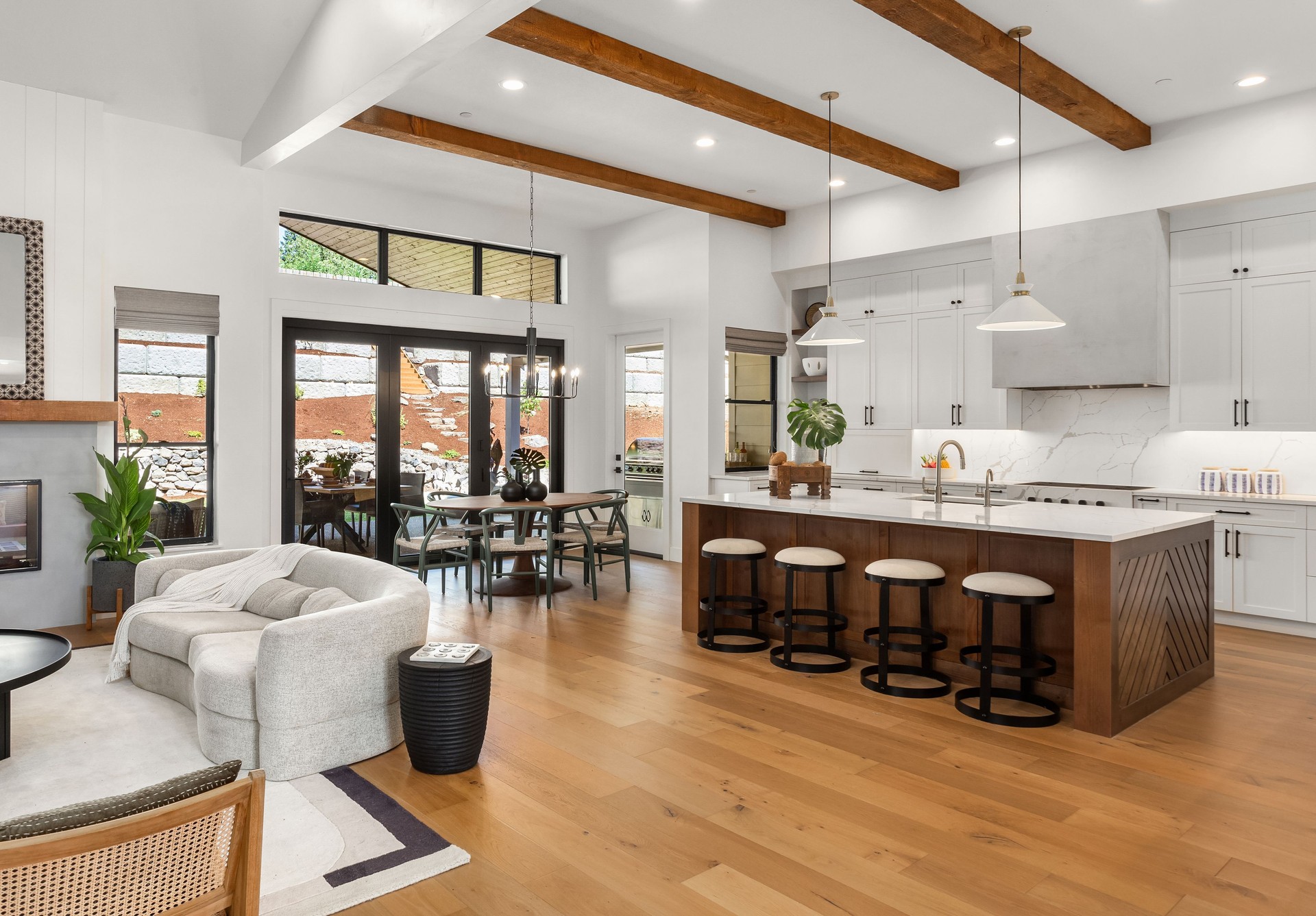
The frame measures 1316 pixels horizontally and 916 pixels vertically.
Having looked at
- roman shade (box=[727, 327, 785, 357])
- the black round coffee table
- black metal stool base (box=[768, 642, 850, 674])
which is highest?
roman shade (box=[727, 327, 785, 357])

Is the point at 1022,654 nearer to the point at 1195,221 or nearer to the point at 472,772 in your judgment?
the point at 472,772

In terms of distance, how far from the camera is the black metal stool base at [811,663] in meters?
4.52

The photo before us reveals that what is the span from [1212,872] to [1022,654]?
1.55 meters

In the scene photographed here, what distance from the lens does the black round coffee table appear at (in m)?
Result: 3.16

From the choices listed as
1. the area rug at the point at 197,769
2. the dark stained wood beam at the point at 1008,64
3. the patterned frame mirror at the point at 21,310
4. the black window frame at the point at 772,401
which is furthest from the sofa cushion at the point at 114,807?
the black window frame at the point at 772,401

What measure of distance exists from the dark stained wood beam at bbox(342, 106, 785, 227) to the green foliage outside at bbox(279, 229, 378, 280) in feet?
5.42

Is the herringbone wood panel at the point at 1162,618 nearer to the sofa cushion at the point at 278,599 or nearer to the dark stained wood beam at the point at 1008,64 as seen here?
the dark stained wood beam at the point at 1008,64

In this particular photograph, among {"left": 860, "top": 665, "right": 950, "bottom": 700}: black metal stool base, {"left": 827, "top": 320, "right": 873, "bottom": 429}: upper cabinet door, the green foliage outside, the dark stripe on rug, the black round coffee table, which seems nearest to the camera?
the dark stripe on rug

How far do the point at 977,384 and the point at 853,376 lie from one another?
1.22m

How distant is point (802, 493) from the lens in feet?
18.0

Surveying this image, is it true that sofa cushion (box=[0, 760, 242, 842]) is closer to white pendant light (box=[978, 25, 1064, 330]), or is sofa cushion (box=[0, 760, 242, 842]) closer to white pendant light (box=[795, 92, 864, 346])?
white pendant light (box=[978, 25, 1064, 330])

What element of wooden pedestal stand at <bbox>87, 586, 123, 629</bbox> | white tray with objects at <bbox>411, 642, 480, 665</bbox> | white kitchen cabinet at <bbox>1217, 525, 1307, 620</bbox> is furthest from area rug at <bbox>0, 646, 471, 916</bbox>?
white kitchen cabinet at <bbox>1217, 525, 1307, 620</bbox>

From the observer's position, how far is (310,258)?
704cm

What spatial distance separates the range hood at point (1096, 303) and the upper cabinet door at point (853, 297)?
146 centimetres
